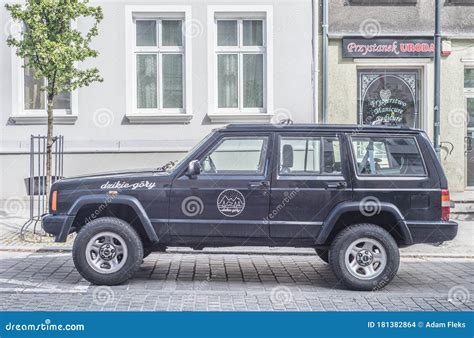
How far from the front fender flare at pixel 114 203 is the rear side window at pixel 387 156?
2462mm

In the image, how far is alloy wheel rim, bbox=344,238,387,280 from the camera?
8.20 m

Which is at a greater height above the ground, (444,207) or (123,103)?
(123,103)

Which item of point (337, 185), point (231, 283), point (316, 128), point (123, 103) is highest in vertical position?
point (123, 103)

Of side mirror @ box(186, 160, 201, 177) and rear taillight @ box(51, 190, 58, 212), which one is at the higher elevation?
side mirror @ box(186, 160, 201, 177)

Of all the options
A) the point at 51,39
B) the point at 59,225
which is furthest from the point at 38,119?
the point at 59,225

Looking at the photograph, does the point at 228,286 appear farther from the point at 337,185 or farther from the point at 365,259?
the point at 337,185

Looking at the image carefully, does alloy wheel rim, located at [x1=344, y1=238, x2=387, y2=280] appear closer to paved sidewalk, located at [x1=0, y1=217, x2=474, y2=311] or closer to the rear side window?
paved sidewalk, located at [x1=0, y1=217, x2=474, y2=311]

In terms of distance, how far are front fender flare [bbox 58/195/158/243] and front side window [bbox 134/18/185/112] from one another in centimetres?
802

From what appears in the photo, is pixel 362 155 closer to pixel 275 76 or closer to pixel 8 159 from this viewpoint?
pixel 275 76

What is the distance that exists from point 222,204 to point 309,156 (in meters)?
1.15

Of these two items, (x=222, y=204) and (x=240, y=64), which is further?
(x=240, y=64)

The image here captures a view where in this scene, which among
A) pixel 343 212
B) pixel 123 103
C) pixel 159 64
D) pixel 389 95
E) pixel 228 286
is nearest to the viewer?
pixel 343 212

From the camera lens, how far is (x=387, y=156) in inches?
337

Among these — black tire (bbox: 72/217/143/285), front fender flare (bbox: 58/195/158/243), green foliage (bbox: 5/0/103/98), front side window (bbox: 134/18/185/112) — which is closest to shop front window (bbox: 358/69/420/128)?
front side window (bbox: 134/18/185/112)
